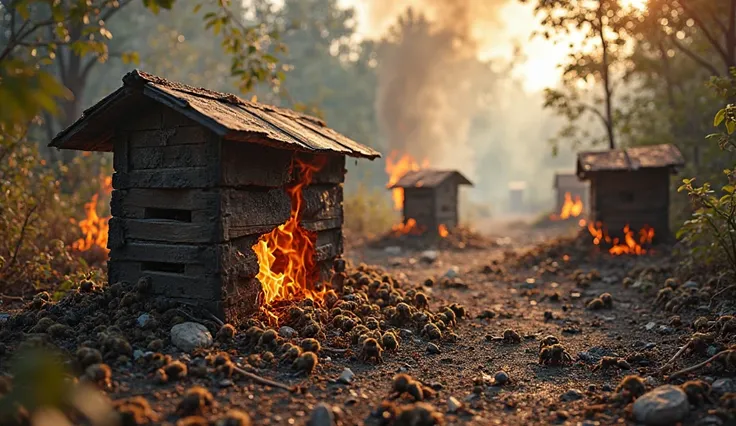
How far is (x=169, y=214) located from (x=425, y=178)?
1271 centimetres

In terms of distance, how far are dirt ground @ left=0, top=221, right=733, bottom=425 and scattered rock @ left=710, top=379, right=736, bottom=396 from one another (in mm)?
253

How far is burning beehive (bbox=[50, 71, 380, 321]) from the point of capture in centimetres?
577

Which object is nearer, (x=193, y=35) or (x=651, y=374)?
(x=651, y=374)

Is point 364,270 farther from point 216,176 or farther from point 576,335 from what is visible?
point 216,176

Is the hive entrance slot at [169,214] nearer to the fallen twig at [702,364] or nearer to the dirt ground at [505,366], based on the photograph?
the dirt ground at [505,366]

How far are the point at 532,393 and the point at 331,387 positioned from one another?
195 cm

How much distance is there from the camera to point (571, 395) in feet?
16.5

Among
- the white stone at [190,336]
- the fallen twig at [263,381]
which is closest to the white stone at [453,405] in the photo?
the fallen twig at [263,381]

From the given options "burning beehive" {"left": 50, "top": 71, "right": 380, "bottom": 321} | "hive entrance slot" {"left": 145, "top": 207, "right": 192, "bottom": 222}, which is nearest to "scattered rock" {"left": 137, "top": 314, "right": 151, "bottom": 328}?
"burning beehive" {"left": 50, "top": 71, "right": 380, "bottom": 321}

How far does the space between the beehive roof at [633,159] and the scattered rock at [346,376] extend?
10.1 metres

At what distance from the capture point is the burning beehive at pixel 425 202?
59.2ft

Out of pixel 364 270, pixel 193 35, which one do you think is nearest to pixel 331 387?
pixel 364 270

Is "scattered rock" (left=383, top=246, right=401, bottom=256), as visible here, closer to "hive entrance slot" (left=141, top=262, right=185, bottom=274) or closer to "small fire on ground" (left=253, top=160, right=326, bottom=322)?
"small fire on ground" (left=253, top=160, right=326, bottom=322)

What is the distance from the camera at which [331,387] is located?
16.3ft
